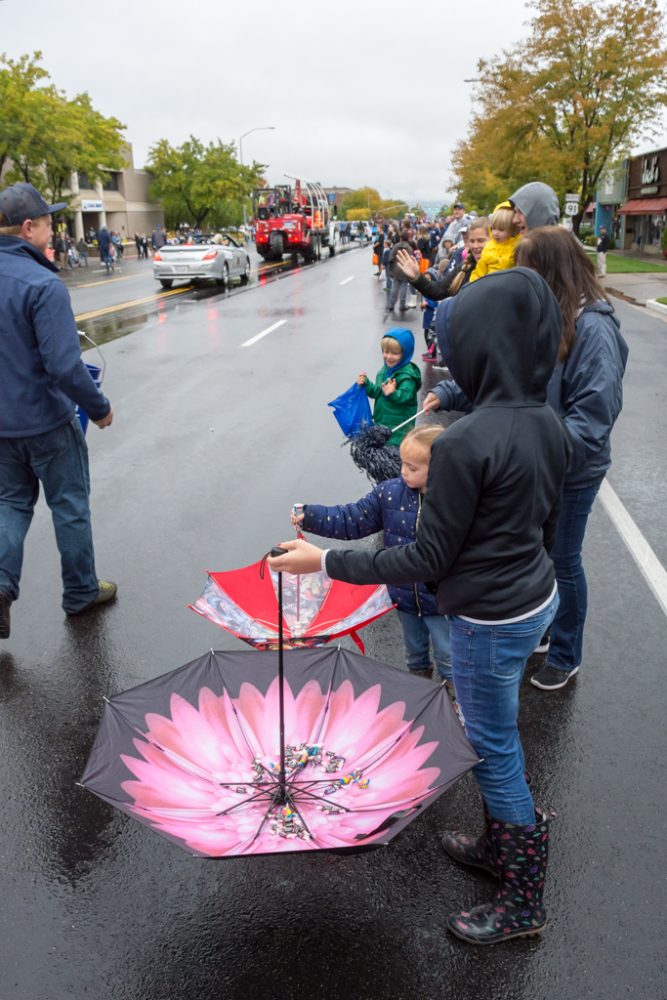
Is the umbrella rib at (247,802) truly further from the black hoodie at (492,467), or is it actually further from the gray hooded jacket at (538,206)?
the gray hooded jacket at (538,206)

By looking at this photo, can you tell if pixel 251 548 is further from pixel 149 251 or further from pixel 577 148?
pixel 149 251

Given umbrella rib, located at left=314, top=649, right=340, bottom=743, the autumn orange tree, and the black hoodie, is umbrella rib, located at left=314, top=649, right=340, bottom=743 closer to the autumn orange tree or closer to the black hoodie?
the black hoodie

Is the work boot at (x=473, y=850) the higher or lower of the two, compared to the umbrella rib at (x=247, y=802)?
lower

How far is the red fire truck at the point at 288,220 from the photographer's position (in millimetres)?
36906

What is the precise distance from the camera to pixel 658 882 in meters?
2.82

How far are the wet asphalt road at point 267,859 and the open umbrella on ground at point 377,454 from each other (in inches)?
32.7

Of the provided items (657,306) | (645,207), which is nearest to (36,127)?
(657,306)

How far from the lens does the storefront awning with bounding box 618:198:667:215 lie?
41.7 m

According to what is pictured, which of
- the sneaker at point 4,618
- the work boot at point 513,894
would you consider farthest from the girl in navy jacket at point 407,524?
the sneaker at point 4,618

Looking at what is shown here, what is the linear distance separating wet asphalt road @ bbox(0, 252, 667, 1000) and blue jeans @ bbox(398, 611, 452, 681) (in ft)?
1.26

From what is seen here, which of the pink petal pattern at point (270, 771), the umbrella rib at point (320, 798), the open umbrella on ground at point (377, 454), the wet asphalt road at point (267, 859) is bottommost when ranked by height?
the wet asphalt road at point (267, 859)

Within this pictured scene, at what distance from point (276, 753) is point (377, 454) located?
238cm

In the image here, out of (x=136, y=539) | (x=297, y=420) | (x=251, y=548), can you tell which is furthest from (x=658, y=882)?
(x=297, y=420)

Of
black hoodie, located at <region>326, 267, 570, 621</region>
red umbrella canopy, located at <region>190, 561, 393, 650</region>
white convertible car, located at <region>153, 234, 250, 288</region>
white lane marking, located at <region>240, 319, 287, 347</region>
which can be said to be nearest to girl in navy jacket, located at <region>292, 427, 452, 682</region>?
red umbrella canopy, located at <region>190, 561, 393, 650</region>
